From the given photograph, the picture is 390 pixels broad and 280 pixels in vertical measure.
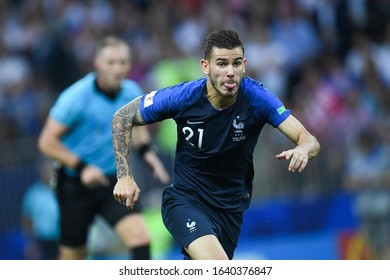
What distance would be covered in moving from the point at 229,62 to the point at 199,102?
1.49 ft

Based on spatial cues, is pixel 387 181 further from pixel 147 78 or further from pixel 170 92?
pixel 170 92

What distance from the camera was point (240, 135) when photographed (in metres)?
8.24

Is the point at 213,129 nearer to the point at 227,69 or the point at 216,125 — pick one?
the point at 216,125

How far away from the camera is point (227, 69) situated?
7926 millimetres

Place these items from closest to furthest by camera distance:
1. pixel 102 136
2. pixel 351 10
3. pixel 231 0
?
pixel 102 136, pixel 351 10, pixel 231 0

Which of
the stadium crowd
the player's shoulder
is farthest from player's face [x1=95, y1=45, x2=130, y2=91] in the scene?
the stadium crowd

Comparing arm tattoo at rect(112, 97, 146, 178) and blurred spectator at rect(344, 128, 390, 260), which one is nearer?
arm tattoo at rect(112, 97, 146, 178)

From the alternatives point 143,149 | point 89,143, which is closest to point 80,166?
point 89,143

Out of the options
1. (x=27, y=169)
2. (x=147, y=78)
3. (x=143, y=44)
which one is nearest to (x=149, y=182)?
(x=27, y=169)

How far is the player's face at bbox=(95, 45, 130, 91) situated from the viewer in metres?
10.4

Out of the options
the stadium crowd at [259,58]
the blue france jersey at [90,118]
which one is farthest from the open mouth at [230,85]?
the stadium crowd at [259,58]

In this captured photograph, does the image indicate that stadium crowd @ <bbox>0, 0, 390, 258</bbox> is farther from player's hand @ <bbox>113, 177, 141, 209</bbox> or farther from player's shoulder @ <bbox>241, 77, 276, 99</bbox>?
player's hand @ <bbox>113, 177, 141, 209</bbox>

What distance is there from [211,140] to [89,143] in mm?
2638

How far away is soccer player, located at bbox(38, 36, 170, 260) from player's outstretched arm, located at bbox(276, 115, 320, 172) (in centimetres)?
241
